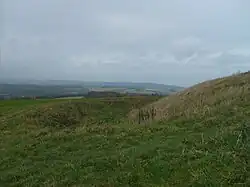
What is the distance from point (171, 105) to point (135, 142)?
12180mm

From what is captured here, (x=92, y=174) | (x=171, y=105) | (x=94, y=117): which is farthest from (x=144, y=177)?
(x=94, y=117)

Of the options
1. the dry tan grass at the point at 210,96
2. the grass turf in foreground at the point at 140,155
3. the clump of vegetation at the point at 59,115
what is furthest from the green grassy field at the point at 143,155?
the clump of vegetation at the point at 59,115

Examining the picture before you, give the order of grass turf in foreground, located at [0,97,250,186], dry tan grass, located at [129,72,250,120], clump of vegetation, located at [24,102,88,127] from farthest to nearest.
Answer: clump of vegetation, located at [24,102,88,127] → dry tan grass, located at [129,72,250,120] → grass turf in foreground, located at [0,97,250,186]

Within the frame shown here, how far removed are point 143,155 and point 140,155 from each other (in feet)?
0.27

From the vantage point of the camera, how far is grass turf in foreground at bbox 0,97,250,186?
28.6ft

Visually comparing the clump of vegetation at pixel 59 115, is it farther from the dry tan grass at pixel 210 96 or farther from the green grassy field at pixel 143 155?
the green grassy field at pixel 143 155

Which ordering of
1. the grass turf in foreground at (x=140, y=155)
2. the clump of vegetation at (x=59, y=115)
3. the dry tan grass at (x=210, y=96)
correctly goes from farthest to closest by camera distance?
1. the clump of vegetation at (x=59, y=115)
2. the dry tan grass at (x=210, y=96)
3. the grass turf in foreground at (x=140, y=155)

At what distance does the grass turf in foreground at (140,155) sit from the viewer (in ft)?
28.6

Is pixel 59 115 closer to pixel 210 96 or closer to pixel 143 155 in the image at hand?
pixel 210 96

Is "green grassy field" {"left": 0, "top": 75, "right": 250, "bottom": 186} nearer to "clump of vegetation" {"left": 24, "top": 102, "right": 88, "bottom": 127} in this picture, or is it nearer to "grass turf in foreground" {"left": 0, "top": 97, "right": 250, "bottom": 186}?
"grass turf in foreground" {"left": 0, "top": 97, "right": 250, "bottom": 186}

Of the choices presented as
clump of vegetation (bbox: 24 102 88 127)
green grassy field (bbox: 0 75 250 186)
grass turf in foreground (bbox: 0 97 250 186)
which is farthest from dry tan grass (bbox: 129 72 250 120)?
clump of vegetation (bbox: 24 102 88 127)

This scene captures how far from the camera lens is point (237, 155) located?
9.18 meters

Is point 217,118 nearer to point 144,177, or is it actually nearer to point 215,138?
point 215,138

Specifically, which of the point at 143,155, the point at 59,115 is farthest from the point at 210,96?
the point at 143,155
